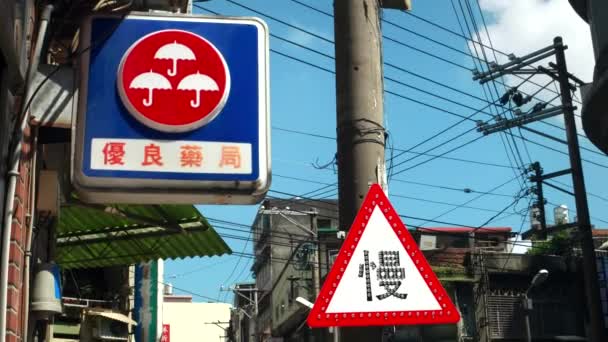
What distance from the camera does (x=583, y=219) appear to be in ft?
63.8

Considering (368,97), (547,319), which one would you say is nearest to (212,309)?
(547,319)

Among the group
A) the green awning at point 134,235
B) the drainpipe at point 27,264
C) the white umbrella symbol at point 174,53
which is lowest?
the drainpipe at point 27,264

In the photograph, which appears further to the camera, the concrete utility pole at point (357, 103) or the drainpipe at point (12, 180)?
the concrete utility pole at point (357, 103)

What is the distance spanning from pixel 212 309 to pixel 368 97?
73.5 metres

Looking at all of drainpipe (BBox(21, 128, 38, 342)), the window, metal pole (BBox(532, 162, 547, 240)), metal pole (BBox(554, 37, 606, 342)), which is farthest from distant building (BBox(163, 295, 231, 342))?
drainpipe (BBox(21, 128, 38, 342))

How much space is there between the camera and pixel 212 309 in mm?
76375

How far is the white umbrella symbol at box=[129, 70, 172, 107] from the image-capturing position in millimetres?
3996

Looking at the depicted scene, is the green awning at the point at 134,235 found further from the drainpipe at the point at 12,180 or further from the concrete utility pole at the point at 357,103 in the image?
the drainpipe at the point at 12,180

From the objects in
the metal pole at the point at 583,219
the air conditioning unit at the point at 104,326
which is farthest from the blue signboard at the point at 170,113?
the metal pole at the point at 583,219

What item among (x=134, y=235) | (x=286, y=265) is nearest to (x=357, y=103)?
(x=134, y=235)

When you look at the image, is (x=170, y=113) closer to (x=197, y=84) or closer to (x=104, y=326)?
(x=197, y=84)

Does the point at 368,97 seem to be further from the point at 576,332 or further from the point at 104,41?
the point at 576,332

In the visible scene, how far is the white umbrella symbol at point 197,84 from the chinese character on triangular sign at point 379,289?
1050 mm

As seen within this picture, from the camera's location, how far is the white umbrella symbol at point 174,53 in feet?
13.4
